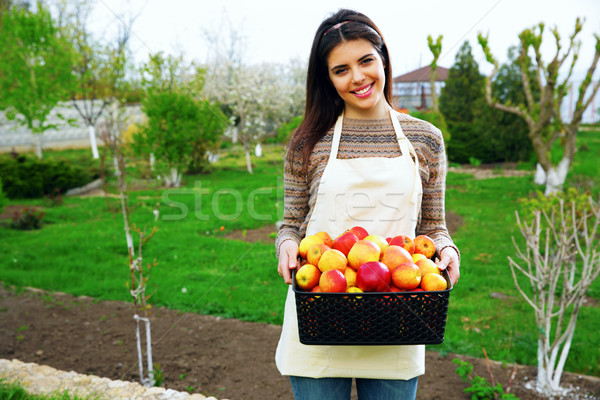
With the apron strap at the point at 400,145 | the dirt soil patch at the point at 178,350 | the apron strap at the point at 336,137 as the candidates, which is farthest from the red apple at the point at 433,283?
the dirt soil patch at the point at 178,350

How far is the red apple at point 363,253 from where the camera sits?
60.9 inches

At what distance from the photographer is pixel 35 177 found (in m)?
10.8

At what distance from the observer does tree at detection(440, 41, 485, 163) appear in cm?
1434

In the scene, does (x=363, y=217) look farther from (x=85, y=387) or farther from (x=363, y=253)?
(x=85, y=387)

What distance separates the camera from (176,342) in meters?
4.12

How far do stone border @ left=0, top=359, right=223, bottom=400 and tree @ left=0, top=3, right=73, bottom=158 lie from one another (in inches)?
491

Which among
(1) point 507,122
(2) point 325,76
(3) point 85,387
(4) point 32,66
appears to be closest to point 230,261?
(3) point 85,387

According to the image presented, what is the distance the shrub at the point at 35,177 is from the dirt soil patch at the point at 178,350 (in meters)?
6.52

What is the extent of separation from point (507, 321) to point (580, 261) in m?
2.20

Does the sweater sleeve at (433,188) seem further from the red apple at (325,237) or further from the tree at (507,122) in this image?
the tree at (507,122)

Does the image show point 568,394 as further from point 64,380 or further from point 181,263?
point 181,263

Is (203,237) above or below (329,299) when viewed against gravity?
below

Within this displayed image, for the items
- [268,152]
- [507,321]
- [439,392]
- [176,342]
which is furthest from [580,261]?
[268,152]

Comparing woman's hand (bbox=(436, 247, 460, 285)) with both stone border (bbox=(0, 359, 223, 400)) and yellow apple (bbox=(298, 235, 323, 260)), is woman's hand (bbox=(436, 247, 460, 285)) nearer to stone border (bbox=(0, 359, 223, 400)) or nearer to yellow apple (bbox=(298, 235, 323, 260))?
yellow apple (bbox=(298, 235, 323, 260))
